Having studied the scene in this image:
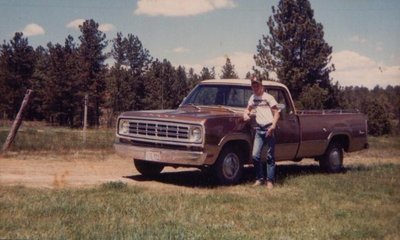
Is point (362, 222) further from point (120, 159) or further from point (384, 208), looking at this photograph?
point (120, 159)

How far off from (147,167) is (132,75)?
158 ft

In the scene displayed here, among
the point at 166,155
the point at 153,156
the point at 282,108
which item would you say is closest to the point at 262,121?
the point at 282,108

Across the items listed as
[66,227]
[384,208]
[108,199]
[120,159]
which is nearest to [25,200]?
[108,199]

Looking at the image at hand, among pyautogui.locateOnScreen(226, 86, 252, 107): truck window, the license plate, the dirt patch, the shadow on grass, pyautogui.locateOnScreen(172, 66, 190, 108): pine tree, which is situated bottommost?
the shadow on grass

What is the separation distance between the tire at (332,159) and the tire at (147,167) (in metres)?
3.80

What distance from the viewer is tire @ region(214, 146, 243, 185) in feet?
27.4

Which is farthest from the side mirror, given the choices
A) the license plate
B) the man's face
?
the license plate

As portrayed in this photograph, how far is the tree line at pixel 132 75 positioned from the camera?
3628cm

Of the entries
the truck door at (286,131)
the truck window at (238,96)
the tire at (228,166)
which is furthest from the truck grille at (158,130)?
the truck door at (286,131)

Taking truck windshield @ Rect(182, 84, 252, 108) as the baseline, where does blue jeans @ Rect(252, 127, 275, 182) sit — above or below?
below

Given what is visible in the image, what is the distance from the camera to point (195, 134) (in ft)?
26.2

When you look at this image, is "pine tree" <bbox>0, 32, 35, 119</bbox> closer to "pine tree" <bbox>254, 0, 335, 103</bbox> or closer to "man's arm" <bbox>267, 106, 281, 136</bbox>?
"pine tree" <bbox>254, 0, 335, 103</bbox>

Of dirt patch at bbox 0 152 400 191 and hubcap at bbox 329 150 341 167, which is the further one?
hubcap at bbox 329 150 341 167

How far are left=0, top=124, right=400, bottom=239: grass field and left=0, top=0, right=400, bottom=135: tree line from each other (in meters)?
26.2
